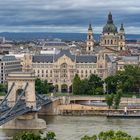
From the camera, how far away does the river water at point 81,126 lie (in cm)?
3769

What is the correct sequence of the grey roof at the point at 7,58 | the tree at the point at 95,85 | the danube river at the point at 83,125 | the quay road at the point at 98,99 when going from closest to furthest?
the danube river at the point at 83,125 < the quay road at the point at 98,99 < the tree at the point at 95,85 < the grey roof at the point at 7,58

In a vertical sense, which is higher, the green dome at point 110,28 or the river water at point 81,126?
the green dome at point 110,28

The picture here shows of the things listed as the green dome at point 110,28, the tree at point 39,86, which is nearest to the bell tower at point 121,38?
the green dome at point 110,28

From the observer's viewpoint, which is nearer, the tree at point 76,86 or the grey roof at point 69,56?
the tree at point 76,86

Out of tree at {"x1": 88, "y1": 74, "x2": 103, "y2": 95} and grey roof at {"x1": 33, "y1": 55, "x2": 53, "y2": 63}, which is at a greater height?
grey roof at {"x1": 33, "y1": 55, "x2": 53, "y2": 63}

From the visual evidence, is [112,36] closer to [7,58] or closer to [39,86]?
[7,58]

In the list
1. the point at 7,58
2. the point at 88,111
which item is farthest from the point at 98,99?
the point at 7,58

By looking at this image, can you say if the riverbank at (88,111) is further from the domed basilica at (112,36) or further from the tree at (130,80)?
the domed basilica at (112,36)

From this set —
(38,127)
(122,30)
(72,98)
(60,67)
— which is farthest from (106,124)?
(122,30)

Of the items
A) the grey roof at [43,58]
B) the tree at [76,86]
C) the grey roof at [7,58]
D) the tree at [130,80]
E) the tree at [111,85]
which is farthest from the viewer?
the grey roof at [7,58]

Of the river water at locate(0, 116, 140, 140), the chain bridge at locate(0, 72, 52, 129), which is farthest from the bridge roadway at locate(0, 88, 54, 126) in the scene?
the river water at locate(0, 116, 140, 140)

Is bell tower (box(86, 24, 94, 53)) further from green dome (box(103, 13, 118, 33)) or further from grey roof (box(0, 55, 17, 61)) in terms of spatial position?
grey roof (box(0, 55, 17, 61))

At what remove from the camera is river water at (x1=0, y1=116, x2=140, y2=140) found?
37688 millimetres

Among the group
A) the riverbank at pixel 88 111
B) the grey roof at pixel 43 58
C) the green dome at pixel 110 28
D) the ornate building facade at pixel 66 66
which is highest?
the green dome at pixel 110 28
